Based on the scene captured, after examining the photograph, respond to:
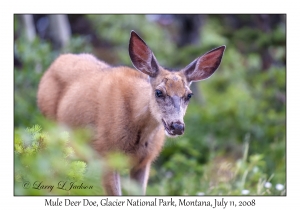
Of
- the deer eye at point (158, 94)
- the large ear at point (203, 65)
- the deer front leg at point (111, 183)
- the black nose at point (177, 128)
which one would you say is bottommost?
the deer front leg at point (111, 183)

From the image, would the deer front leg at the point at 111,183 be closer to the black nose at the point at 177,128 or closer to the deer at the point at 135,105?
the deer at the point at 135,105

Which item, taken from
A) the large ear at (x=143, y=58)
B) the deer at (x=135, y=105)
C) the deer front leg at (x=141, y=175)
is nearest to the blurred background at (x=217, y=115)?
the deer front leg at (x=141, y=175)

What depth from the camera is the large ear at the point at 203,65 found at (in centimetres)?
658

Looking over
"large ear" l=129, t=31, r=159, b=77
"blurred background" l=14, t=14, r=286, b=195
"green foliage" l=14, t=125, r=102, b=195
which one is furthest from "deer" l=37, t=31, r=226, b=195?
"green foliage" l=14, t=125, r=102, b=195

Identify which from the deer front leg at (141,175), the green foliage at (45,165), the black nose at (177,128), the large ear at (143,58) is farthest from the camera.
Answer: the deer front leg at (141,175)

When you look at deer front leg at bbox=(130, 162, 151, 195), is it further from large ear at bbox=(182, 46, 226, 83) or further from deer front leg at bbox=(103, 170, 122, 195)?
large ear at bbox=(182, 46, 226, 83)

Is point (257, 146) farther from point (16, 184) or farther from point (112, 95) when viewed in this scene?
point (16, 184)

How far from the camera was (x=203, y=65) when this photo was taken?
666cm

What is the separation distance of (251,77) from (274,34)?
1860mm

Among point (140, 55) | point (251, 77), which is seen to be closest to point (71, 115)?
point (140, 55)

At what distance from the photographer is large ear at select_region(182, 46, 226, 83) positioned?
6582 millimetres

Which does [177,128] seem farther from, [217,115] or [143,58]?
[217,115]

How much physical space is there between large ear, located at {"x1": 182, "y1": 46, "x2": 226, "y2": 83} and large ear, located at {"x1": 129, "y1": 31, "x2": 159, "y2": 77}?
370mm

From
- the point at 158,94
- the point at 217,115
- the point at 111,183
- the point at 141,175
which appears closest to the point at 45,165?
the point at 158,94
